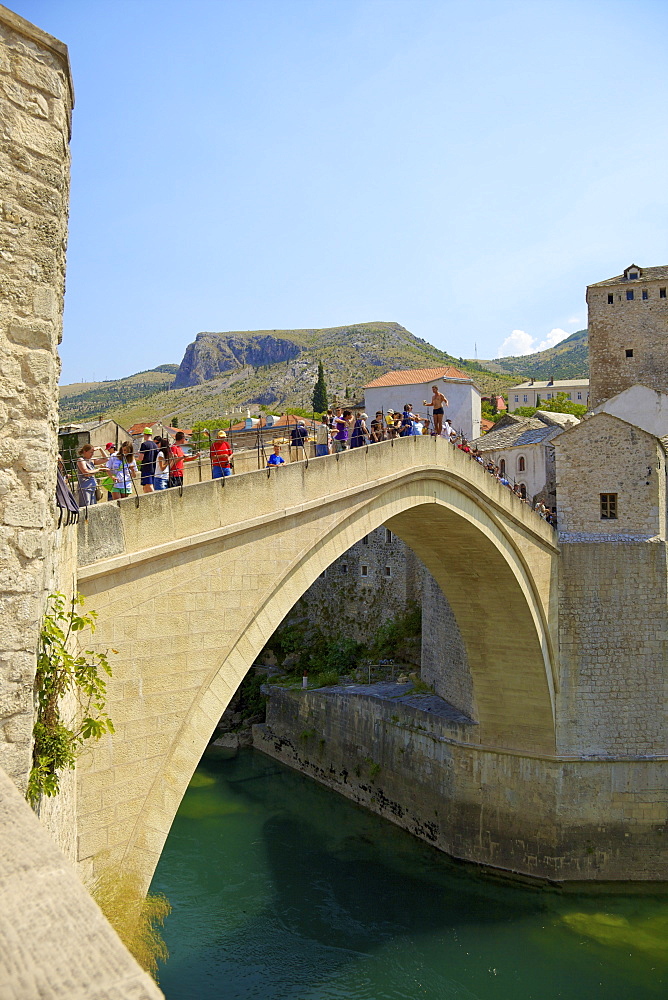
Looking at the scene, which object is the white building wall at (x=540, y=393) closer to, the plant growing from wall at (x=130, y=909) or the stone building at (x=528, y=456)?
the stone building at (x=528, y=456)

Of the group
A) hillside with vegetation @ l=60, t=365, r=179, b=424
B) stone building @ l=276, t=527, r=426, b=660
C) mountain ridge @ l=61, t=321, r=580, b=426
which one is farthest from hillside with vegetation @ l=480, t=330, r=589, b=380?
stone building @ l=276, t=527, r=426, b=660

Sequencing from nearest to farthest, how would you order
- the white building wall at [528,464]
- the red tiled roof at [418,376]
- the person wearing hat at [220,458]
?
the person wearing hat at [220,458]
the white building wall at [528,464]
the red tiled roof at [418,376]

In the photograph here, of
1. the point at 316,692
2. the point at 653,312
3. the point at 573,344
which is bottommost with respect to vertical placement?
the point at 316,692

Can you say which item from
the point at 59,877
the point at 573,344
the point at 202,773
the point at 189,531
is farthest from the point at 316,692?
the point at 573,344

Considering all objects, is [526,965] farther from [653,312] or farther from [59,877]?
[653,312]

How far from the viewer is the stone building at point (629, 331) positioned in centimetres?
2581

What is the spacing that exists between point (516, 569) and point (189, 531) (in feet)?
29.7

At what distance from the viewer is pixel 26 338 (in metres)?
3.16

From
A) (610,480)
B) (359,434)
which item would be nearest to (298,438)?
(359,434)

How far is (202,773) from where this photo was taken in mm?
21578

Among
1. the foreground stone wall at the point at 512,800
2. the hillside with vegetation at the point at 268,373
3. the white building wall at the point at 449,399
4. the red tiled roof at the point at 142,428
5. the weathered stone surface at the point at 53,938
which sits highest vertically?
the hillside with vegetation at the point at 268,373

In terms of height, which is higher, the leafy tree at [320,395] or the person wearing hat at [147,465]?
the leafy tree at [320,395]

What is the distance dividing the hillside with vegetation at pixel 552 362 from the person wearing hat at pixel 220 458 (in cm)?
11126

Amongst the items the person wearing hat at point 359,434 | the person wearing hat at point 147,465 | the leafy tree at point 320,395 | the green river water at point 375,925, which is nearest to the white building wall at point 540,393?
the leafy tree at point 320,395
